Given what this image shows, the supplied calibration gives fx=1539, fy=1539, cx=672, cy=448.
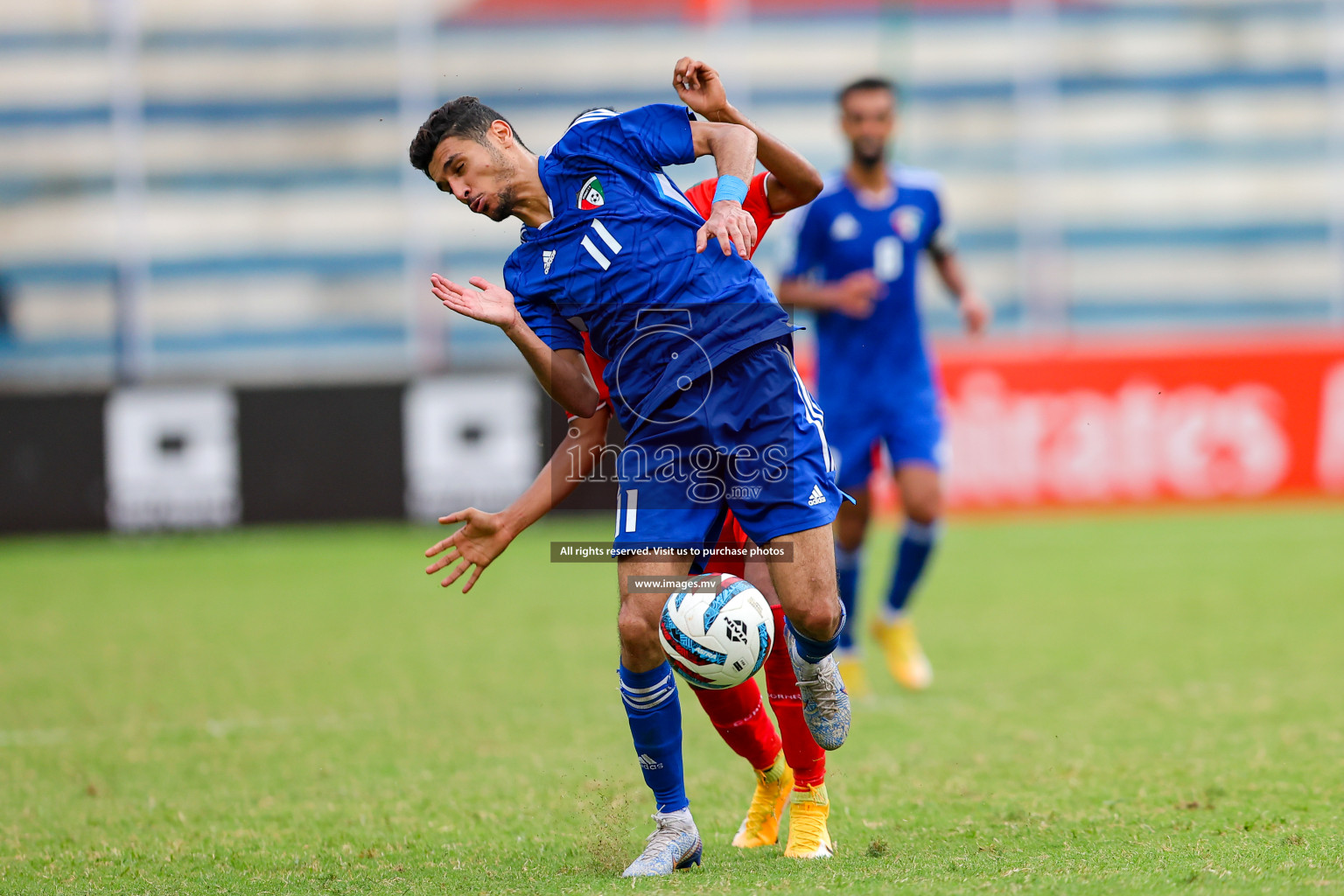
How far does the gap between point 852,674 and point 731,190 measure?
360cm

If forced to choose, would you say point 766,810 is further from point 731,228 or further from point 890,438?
point 890,438

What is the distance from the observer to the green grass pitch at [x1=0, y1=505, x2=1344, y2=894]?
13.4 ft

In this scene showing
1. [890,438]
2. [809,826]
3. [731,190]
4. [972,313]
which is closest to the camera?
[731,190]

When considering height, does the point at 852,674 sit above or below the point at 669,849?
below

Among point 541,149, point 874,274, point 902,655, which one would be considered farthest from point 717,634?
point 541,149

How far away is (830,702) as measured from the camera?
422cm

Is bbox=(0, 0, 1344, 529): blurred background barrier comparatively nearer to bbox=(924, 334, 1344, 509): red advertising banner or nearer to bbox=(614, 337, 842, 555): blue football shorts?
bbox=(924, 334, 1344, 509): red advertising banner

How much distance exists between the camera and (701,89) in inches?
166

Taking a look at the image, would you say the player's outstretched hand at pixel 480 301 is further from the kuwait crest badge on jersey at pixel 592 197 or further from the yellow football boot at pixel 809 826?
the yellow football boot at pixel 809 826

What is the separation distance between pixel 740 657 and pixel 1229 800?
1716mm

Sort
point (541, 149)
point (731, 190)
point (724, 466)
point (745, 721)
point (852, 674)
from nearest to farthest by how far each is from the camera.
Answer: point (731, 190), point (724, 466), point (745, 721), point (852, 674), point (541, 149)

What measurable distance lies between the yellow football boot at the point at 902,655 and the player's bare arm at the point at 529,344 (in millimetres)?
3271

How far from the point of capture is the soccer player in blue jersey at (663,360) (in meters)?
4.16

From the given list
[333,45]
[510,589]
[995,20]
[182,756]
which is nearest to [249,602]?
[510,589]
